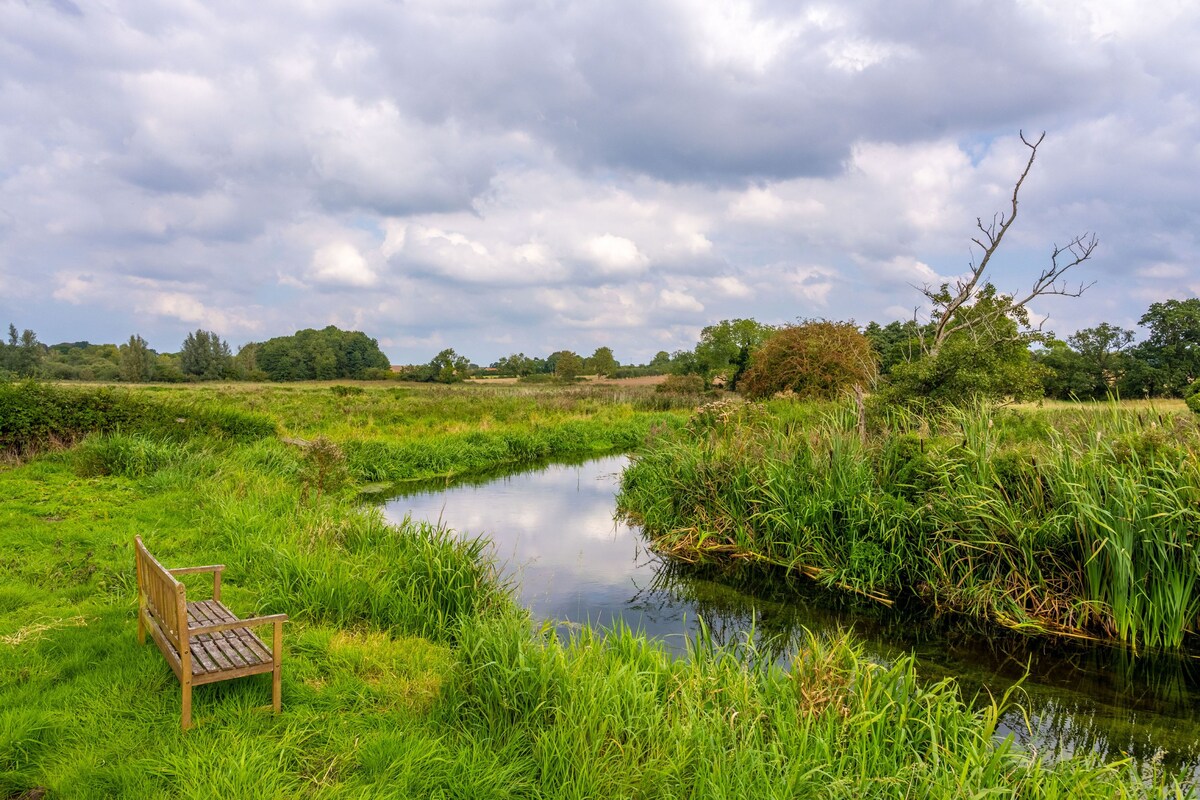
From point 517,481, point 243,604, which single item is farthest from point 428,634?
point 517,481

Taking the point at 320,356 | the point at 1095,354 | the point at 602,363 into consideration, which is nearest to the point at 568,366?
the point at 602,363

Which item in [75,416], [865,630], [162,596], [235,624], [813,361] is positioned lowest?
[865,630]

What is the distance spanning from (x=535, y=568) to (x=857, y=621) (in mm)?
4284

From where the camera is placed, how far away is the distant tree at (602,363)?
268ft

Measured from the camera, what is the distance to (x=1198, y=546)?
620cm

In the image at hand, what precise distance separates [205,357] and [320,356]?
14.3 m

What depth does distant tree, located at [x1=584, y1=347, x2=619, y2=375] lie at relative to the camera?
81688 mm

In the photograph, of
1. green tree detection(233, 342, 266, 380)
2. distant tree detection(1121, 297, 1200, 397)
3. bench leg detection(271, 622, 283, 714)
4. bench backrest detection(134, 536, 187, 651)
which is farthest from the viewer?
green tree detection(233, 342, 266, 380)

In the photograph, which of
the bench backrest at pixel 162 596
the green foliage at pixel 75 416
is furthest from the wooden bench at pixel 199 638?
the green foliage at pixel 75 416

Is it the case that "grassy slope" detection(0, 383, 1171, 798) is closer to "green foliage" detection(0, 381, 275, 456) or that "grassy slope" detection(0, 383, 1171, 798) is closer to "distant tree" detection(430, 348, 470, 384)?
"green foliage" detection(0, 381, 275, 456)

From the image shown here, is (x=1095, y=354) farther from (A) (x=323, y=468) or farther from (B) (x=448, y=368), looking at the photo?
(B) (x=448, y=368)

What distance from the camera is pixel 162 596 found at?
13.9ft

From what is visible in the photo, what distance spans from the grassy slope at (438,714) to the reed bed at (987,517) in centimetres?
300

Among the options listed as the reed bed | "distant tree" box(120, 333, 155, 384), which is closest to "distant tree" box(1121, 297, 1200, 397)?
the reed bed
